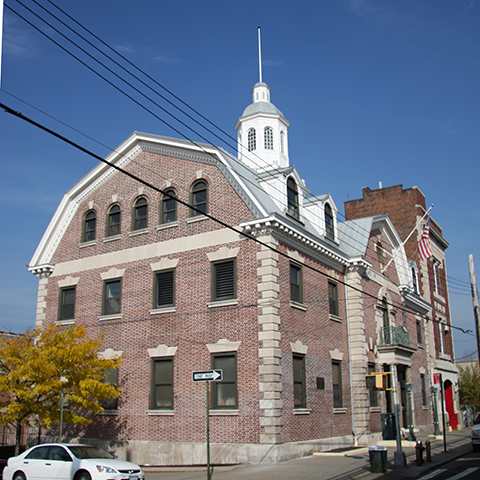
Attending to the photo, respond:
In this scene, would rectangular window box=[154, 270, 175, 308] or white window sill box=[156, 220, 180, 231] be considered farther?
white window sill box=[156, 220, 180, 231]

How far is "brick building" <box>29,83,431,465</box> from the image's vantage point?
1952cm

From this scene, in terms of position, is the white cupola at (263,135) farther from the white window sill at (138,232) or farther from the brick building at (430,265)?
the brick building at (430,265)

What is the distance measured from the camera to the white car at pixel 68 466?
45.3 feet

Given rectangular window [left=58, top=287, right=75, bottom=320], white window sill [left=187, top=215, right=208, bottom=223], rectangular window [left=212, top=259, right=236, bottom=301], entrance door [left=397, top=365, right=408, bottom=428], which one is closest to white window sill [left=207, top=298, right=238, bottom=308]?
rectangular window [left=212, top=259, right=236, bottom=301]

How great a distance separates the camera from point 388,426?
26000 mm

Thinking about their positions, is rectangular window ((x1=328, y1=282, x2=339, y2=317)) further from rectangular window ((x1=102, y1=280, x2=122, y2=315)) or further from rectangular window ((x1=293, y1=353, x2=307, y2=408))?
rectangular window ((x1=102, y1=280, x2=122, y2=315))

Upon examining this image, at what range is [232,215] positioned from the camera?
70.3 feet

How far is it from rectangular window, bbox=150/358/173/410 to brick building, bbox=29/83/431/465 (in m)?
0.04

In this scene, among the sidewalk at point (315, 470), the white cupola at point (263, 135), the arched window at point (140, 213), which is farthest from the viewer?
the white cupola at point (263, 135)

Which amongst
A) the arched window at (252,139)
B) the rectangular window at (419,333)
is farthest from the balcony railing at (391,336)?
the arched window at (252,139)

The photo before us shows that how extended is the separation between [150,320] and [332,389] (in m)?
8.21

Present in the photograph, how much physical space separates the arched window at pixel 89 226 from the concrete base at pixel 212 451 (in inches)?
356

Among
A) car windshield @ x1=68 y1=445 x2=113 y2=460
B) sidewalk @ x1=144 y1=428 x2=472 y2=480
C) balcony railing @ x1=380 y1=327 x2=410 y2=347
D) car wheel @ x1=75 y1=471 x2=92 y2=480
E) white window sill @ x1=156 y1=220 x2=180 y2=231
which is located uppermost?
white window sill @ x1=156 y1=220 x2=180 y2=231

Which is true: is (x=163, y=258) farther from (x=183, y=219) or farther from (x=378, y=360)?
(x=378, y=360)
